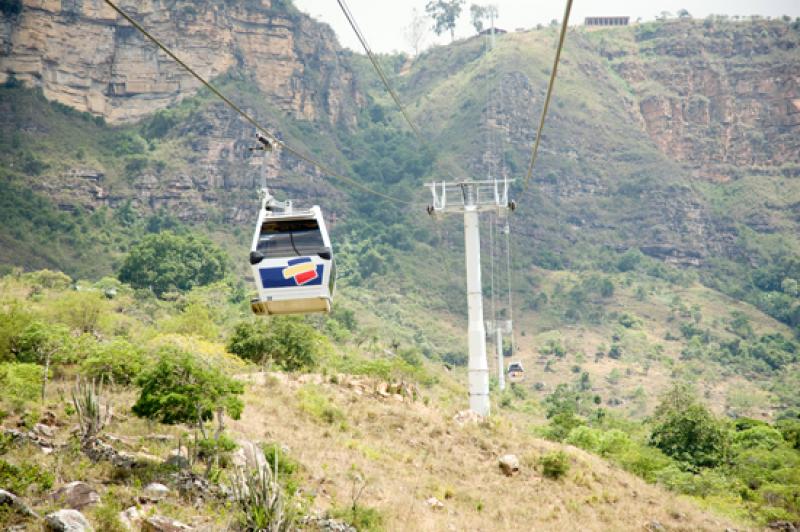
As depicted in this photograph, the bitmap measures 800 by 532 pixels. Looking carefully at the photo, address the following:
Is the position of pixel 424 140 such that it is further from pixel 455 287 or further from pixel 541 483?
pixel 541 483

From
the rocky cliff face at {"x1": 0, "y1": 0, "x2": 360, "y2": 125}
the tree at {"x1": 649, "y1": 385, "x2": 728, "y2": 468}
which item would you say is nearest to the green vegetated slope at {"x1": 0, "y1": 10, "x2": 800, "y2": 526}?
the rocky cliff face at {"x1": 0, "y1": 0, "x2": 360, "y2": 125}

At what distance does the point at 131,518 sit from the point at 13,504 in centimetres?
193

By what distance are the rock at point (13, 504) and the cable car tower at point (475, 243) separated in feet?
54.3

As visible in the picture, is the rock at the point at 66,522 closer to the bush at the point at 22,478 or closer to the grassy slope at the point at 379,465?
the grassy slope at the point at 379,465

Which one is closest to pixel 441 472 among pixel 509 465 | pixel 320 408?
pixel 509 465

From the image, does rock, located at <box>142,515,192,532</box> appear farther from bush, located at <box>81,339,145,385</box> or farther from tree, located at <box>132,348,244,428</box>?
bush, located at <box>81,339,145,385</box>

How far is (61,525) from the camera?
14469mm

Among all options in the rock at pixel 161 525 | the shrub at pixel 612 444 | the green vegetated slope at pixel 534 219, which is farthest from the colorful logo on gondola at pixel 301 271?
the green vegetated slope at pixel 534 219

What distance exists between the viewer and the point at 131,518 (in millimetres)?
16016

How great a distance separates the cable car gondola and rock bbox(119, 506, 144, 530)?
4.31m

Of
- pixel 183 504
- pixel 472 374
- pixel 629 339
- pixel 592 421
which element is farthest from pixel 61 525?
pixel 629 339

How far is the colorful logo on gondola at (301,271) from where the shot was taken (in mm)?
17938

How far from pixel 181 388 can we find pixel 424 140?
10471 centimetres

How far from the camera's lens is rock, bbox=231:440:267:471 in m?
19.5
